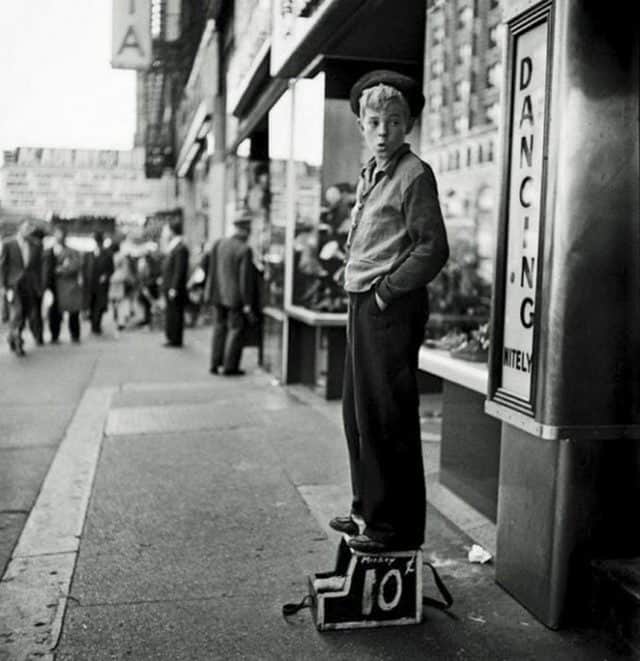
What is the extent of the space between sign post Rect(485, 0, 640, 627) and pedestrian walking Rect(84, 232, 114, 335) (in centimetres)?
1448

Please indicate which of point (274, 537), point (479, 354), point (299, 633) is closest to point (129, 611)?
point (299, 633)

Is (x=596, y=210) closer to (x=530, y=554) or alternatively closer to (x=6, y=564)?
(x=530, y=554)

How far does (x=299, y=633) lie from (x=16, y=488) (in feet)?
9.70

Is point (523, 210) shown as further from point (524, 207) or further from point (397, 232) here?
point (397, 232)

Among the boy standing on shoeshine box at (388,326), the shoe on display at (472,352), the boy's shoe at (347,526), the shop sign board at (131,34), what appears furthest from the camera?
the shop sign board at (131,34)

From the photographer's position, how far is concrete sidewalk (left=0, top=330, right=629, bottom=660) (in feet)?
11.3

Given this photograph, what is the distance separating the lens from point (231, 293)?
10898mm

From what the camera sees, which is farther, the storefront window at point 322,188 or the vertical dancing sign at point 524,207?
the storefront window at point 322,188

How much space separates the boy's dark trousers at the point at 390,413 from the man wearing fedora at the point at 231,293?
728 centimetres

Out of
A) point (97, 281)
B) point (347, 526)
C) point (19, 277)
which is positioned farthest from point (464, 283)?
point (97, 281)

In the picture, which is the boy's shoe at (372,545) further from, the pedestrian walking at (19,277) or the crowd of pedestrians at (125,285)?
the pedestrian walking at (19,277)

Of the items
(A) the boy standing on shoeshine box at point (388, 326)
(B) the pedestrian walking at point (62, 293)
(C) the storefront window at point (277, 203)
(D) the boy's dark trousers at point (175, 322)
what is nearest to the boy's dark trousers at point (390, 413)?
(A) the boy standing on shoeshine box at point (388, 326)

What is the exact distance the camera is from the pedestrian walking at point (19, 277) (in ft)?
43.8

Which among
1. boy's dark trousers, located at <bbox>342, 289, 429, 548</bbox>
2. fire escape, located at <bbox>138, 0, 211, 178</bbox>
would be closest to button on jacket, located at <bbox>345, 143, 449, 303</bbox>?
boy's dark trousers, located at <bbox>342, 289, 429, 548</bbox>
